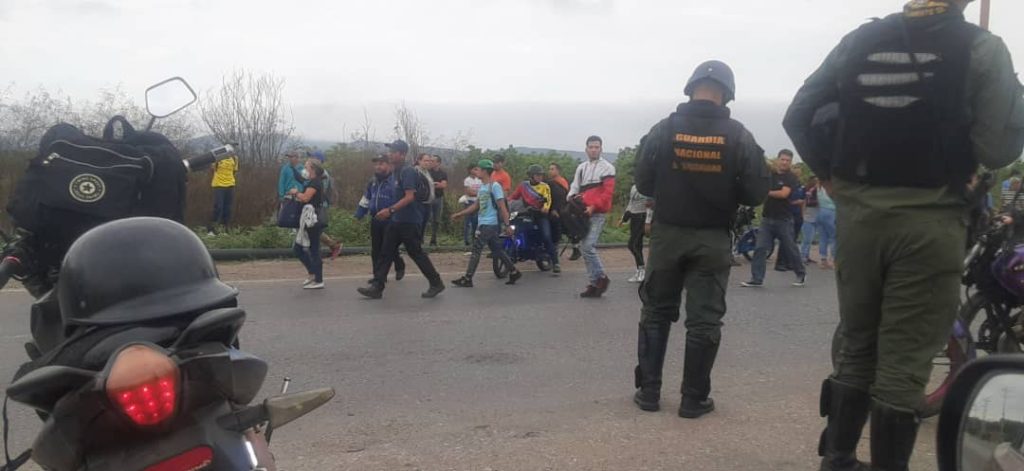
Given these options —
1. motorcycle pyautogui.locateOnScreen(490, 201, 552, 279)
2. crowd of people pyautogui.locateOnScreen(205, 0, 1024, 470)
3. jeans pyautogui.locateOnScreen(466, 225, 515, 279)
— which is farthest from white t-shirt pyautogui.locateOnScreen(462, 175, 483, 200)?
crowd of people pyautogui.locateOnScreen(205, 0, 1024, 470)

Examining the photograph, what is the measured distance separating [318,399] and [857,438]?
2218mm

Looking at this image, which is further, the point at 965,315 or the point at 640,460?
the point at 965,315

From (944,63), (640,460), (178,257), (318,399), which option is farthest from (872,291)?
(178,257)

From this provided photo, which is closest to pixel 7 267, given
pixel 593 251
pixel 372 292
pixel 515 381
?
pixel 515 381

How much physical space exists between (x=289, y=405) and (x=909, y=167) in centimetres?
225

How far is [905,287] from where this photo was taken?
2.99 meters

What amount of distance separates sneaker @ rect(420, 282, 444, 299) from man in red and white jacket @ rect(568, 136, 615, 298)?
1547 millimetres

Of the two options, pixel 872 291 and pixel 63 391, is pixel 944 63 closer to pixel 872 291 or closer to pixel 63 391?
pixel 872 291

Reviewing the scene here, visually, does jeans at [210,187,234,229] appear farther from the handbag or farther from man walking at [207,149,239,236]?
the handbag

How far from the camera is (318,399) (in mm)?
2174

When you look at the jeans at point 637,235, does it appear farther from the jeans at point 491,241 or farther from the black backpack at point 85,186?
the black backpack at point 85,186

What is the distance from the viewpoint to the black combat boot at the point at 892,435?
3035 millimetres

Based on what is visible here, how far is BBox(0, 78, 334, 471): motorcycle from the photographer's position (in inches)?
63.6

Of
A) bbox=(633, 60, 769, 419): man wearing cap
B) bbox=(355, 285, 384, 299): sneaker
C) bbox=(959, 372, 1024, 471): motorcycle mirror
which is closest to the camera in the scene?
bbox=(959, 372, 1024, 471): motorcycle mirror
